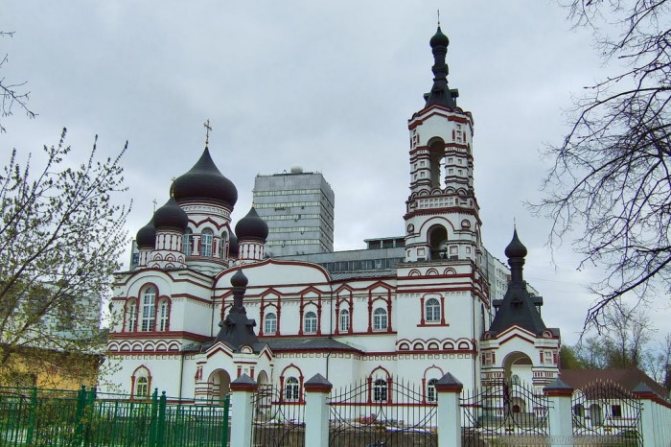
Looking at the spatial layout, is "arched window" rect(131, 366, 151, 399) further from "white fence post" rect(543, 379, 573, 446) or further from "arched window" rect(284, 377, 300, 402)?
"white fence post" rect(543, 379, 573, 446)

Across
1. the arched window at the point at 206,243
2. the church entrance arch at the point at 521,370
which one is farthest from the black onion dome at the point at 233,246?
the church entrance arch at the point at 521,370

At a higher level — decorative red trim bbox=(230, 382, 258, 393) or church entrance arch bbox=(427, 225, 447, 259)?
church entrance arch bbox=(427, 225, 447, 259)

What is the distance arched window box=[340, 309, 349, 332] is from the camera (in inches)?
1344

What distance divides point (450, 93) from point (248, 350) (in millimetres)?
16036

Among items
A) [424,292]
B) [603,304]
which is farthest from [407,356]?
[603,304]

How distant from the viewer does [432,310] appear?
31.7 m

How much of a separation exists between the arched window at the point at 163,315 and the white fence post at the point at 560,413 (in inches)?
934

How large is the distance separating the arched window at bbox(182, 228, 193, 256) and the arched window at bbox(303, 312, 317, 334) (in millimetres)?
9799

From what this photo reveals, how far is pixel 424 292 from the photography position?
104ft

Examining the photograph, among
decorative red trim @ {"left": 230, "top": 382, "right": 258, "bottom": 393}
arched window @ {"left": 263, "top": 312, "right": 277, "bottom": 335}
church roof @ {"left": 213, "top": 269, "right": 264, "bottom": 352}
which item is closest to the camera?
decorative red trim @ {"left": 230, "top": 382, "right": 258, "bottom": 393}

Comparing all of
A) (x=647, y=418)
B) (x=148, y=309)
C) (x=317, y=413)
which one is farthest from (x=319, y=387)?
(x=148, y=309)

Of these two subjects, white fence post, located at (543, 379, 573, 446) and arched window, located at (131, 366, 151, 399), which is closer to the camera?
white fence post, located at (543, 379, 573, 446)

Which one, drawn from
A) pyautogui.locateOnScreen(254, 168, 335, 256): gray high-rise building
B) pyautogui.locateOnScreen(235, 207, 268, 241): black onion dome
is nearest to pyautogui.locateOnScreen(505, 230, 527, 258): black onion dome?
pyautogui.locateOnScreen(235, 207, 268, 241): black onion dome

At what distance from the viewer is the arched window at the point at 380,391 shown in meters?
31.9
